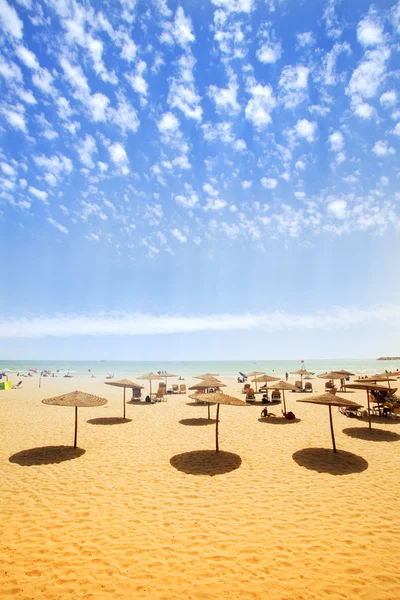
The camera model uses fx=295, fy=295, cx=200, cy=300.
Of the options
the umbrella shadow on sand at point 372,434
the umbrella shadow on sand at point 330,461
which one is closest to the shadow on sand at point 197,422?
the umbrella shadow on sand at point 330,461

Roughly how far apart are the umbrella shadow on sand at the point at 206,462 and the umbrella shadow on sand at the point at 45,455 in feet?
11.2

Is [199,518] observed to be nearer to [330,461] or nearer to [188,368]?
[330,461]

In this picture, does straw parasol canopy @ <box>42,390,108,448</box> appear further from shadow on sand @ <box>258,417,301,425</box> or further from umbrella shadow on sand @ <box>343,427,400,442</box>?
umbrella shadow on sand @ <box>343,427,400,442</box>

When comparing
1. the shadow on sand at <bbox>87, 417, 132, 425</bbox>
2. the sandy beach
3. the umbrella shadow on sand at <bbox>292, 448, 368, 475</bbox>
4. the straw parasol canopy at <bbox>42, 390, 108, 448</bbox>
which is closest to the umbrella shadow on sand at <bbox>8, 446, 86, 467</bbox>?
the sandy beach

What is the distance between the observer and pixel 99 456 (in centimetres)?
955

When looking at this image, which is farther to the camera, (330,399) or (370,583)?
(330,399)

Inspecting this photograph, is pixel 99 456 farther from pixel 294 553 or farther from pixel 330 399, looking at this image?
pixel 330 399

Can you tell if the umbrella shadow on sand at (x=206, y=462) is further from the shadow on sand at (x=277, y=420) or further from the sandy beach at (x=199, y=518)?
the shadow on sand at (x=277, y=420)

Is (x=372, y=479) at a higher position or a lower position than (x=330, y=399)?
lower

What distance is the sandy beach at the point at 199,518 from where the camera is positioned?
14.2ft

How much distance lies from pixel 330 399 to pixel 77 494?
24.6 feet

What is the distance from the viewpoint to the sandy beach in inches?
170

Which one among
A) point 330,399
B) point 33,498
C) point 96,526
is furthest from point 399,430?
point 33,498

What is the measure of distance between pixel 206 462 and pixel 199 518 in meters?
3.09
